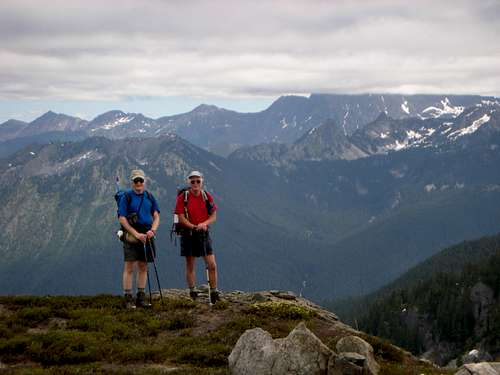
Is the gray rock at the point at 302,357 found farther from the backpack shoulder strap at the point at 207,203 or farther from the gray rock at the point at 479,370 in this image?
the backpack shoulder strap at the point at 207,203

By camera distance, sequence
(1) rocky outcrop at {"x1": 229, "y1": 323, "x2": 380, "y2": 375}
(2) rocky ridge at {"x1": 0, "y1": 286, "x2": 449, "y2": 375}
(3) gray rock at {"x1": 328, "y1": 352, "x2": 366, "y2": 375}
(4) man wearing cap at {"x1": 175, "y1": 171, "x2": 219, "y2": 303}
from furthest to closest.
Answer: (4) man wearing cap at {"x1": 175, "y1": 171, "x2": 219, "y2": 303} < (2) rocky ridge at {"x1": 0, "y1": 286, "x2": 449, "y2": 375} < (1) rocky outcrop at {"x1": 229, "y1": 323, "x2": 380, "y2": 375} < (3) gray rock at {"x1": 328, "y1": 352, "x2": 366, "y2": 375}

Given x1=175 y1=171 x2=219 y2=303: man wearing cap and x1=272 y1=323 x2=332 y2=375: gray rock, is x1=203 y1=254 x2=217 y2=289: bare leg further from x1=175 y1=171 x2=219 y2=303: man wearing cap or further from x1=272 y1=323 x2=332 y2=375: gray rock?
x1=272 y1=323 x2=332 y2=375: gray rock

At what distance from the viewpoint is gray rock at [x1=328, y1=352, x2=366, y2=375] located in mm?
15648

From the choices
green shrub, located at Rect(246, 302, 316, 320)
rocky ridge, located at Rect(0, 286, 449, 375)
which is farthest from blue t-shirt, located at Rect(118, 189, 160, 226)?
green shrub, located at Rect(246, 302, 316, 320)

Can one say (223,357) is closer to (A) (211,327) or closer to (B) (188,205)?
(A) (211,327)

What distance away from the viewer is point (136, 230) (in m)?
23.7

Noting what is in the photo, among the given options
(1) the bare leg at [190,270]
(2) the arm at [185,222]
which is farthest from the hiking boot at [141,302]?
(2) the arm at [185,222]

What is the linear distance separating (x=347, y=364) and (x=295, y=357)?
58.8 inches

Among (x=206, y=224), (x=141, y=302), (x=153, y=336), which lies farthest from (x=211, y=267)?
(x=153, y=336)

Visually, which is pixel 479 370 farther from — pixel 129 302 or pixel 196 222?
pixel 129 302

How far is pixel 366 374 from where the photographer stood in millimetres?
15844

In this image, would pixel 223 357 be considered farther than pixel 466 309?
No

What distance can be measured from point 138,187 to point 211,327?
21.8ft

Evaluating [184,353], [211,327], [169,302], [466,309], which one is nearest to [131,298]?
[169,302]
